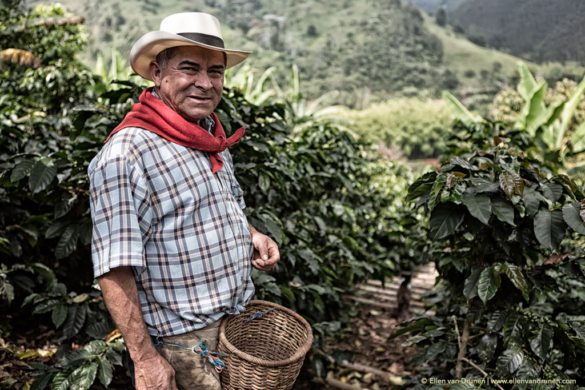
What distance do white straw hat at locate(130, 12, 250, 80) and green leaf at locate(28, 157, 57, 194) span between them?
0.72m

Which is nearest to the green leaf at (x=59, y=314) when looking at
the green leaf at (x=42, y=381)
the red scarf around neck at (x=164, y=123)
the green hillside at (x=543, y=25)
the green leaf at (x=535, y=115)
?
the green leaf at (x=42, y=381)

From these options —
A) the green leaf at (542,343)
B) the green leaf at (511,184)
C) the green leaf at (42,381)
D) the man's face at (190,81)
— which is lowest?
the green leaf at (42,381)

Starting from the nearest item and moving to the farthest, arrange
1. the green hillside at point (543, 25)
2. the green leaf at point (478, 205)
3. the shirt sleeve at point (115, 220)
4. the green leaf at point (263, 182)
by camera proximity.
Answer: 1. the shirt sleeve at point (115, 220)
2. the green leaf at point (478, 205)
3. the green leaf at point (263, 182)
4. the green hillside at point (543, 25)

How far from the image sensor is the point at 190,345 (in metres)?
1.27

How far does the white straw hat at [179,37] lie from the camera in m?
1.21

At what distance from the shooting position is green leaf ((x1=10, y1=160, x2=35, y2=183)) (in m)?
1.77

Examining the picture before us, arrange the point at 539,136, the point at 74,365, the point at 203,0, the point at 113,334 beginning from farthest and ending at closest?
the point at 203,0 → the point at 539,136 → the point at 113,334 → the point at 74,365

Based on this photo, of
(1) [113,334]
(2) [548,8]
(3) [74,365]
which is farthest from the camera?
(2) [548,8]

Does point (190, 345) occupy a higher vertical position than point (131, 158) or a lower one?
lower

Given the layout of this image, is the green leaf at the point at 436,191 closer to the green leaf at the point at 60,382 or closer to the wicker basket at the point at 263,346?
the wicker basket at the point at 263,346

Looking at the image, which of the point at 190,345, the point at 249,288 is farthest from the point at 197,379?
the point at 249,288

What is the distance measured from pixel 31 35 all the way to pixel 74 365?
26.7 feet

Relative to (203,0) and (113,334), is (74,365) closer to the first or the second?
(113,334)

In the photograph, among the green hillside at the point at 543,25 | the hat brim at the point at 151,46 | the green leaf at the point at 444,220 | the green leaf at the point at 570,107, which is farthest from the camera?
the green leaf at the point at 570,107
